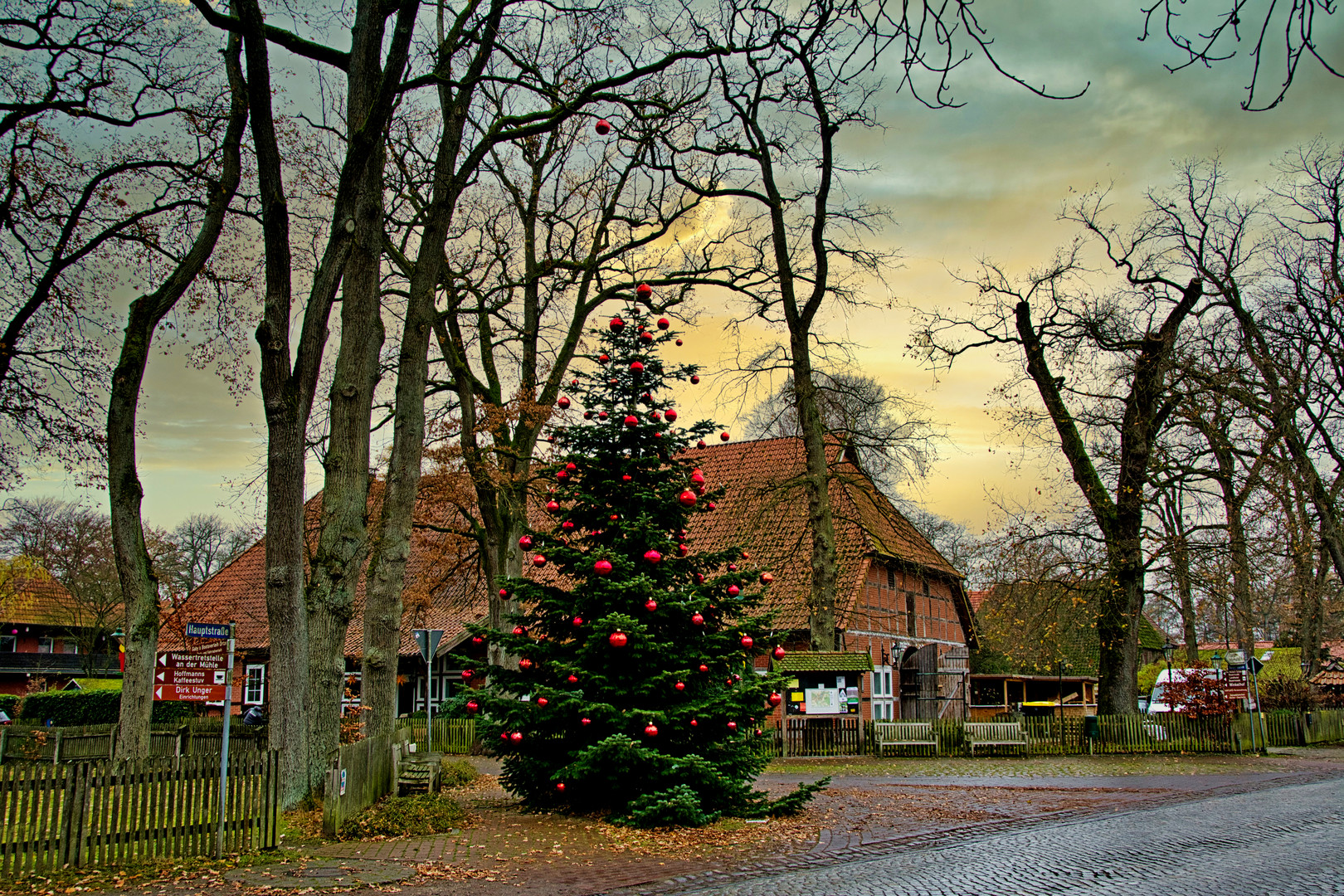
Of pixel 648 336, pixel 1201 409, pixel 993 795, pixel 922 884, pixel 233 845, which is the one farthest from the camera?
pixel 1201 409

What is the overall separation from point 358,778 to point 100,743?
11.6m

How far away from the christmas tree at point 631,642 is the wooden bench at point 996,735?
37.6 feet

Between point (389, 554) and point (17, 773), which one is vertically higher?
point (389, 554)

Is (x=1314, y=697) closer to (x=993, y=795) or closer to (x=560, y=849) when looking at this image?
(x=993, y=795)

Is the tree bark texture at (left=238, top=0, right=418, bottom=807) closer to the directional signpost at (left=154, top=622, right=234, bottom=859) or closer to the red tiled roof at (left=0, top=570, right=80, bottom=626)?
the directional signpost at (left=154, top=622, right=234, bottom=859)

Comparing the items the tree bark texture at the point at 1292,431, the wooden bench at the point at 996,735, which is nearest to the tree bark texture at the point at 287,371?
the wooden bench at the point at 996,735

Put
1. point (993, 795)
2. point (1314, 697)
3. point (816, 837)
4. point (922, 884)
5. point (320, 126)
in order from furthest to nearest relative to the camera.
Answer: point (1314, 697)
point (320, 126)
point (993, 795)
point (816, 837)
point (922, 884)

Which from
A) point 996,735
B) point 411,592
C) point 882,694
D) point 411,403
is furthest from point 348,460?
point 882,694

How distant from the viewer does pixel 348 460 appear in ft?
43.2

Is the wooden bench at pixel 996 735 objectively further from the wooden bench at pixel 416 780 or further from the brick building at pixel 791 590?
the wooden bench at pixel 416 780

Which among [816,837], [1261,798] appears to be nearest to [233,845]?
[816,837]

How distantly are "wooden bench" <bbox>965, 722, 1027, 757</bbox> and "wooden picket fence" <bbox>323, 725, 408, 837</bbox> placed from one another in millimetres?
14474

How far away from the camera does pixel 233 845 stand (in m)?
9.80

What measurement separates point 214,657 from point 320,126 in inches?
396
